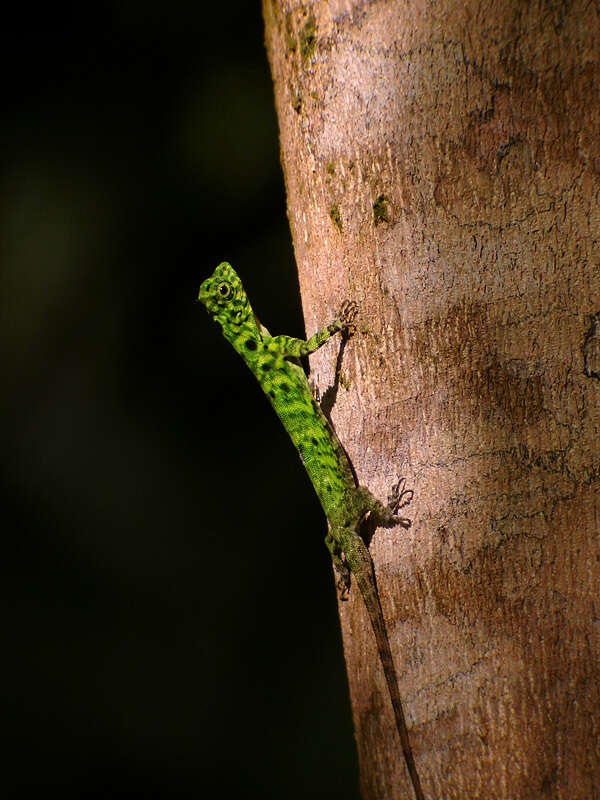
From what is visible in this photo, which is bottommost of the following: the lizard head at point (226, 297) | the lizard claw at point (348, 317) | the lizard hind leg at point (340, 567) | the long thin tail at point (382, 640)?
the long thin tail at point (382, 640)

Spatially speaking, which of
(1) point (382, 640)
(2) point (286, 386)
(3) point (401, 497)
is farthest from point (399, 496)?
(2) point (286, 386)

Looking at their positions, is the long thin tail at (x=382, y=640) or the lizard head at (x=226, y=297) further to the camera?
the lizard head at (x=226, y=297)

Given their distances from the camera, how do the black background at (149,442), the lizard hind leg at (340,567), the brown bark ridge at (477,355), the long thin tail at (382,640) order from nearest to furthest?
the brown bark ridge at (477,355), the long thin tail at (382,640), the lizard hind leg at (340,567), the black background at (149,442)

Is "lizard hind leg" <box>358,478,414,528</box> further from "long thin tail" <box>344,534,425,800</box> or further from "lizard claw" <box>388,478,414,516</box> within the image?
"long thin tail" <box>344,534,425,800</box>

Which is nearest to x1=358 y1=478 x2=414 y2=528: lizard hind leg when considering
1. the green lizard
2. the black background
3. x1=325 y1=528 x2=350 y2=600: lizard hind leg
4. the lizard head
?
the green lizard

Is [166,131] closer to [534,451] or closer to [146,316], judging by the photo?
[146,316]

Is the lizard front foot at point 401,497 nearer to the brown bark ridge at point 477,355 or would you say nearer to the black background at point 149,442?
the brown bark ridge at point 477,355

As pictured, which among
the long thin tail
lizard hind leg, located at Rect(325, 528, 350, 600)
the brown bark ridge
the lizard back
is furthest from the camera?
the lizard back

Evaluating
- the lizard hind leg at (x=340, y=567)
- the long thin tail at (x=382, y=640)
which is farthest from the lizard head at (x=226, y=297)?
the long thin tail at (x=382, y=640)
